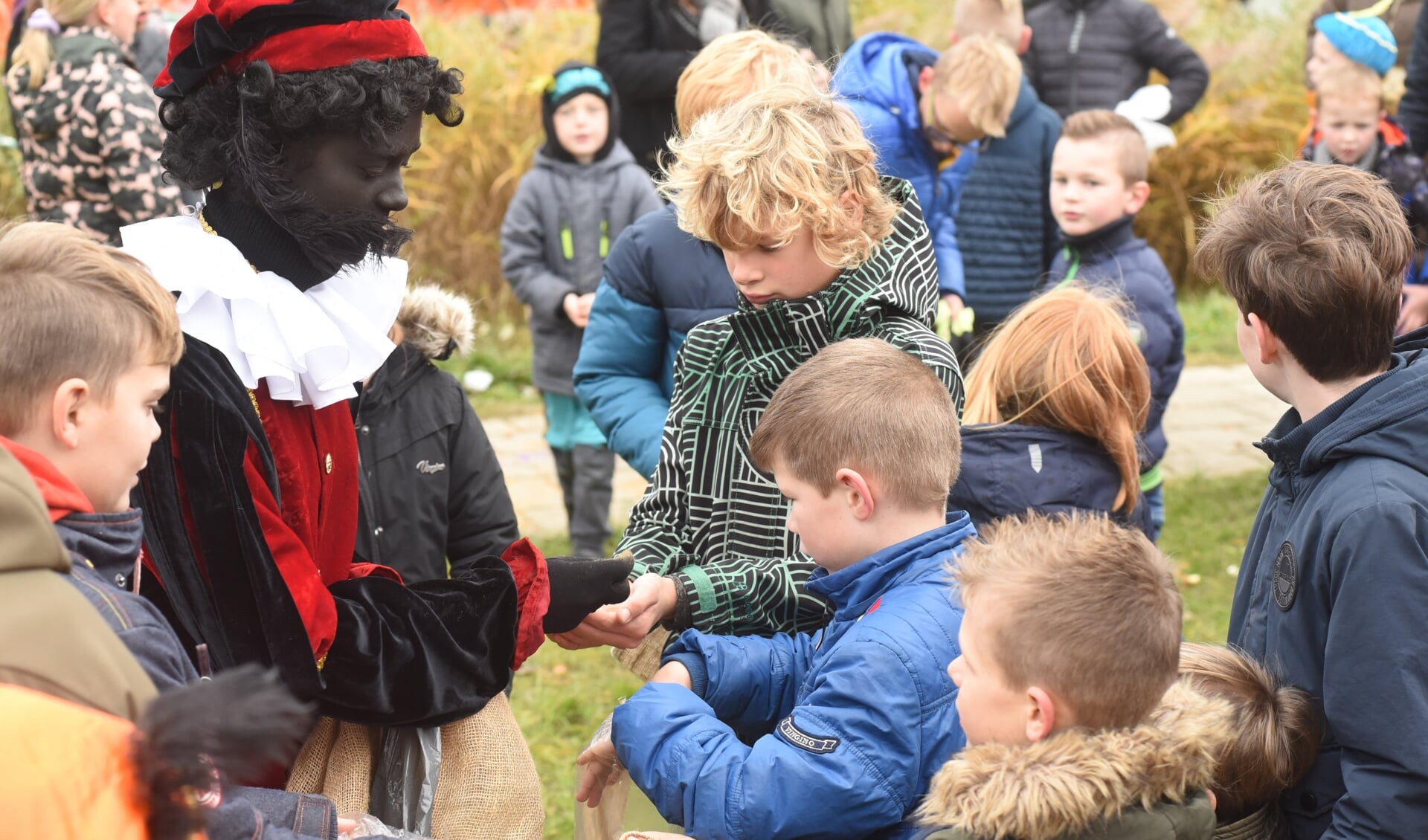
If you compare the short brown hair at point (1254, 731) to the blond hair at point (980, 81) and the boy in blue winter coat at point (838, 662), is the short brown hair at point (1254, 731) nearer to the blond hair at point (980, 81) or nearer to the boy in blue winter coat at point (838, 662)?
the boy in blue winter coat at point (838, 662)

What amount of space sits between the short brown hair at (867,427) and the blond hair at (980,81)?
110 inches

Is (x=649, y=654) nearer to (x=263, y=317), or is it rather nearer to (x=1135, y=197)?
(x=263, y=317)

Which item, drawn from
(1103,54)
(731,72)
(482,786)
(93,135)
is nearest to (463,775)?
(482,786)

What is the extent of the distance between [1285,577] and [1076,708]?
1.97 ft

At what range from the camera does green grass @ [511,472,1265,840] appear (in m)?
4.07

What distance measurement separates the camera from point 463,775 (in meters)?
2.15

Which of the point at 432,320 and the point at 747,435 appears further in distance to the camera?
the point at 432,320

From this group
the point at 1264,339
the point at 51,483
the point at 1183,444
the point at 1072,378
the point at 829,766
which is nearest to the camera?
the point at 51,483

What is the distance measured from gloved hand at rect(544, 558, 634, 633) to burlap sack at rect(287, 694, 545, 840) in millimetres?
164

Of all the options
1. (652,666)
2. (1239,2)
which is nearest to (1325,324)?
(652,666)

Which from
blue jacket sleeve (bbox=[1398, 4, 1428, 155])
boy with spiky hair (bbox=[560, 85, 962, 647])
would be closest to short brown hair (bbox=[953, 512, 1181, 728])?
boy with spiky hair (bbox=[560, 85, 962, 647])

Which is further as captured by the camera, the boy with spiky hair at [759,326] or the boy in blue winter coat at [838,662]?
the boy with spiky hair at [759,326]

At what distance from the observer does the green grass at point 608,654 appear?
407 centimetres

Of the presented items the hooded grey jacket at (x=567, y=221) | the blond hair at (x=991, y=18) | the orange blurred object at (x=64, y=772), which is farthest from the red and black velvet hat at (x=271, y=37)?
the blond hair at (x=991, y=18)
